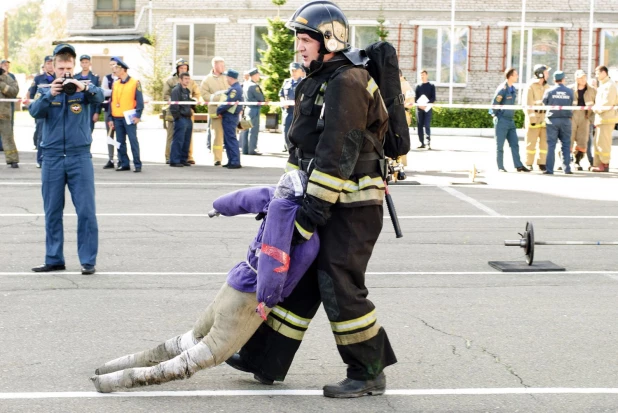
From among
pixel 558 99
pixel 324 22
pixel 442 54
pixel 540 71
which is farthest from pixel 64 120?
pixel 442 54

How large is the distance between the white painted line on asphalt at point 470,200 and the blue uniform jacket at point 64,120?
20.4 feet

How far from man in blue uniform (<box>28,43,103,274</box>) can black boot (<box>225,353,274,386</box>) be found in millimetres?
3596

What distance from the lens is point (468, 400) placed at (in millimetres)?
5707

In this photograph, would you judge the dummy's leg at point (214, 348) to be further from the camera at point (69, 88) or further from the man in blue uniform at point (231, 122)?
the man in blue uniform at point (231, 122)

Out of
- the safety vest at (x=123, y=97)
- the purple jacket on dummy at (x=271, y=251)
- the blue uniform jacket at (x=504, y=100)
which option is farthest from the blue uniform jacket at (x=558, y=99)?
the purple jacket on dummy at (x=271, y=251)

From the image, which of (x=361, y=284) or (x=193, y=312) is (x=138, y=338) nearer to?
(x=193, y=312)

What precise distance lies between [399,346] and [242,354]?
1415 mm

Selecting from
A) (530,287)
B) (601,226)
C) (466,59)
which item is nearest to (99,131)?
(466,59)

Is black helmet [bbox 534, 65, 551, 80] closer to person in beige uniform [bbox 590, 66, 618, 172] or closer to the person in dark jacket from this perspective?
person in beige uniform [bbox 590, 66, 618, 172]

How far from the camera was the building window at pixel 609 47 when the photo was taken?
39.1 metres

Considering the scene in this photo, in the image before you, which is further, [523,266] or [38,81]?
[38,81]

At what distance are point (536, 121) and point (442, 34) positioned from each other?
20421 mm

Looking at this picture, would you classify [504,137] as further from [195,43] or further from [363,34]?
[195,43]

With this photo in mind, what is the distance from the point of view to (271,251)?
17.7ft
